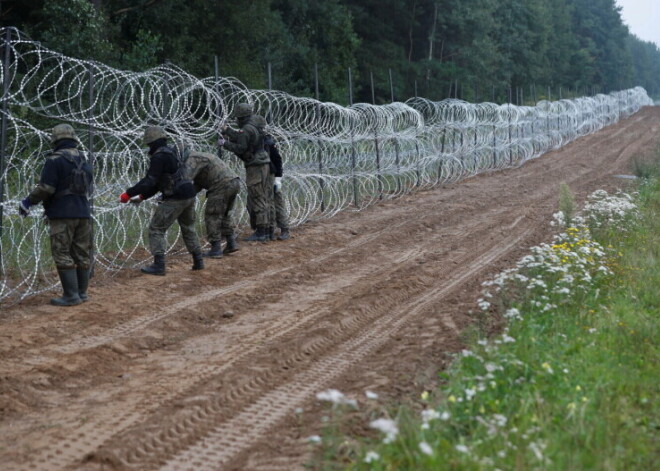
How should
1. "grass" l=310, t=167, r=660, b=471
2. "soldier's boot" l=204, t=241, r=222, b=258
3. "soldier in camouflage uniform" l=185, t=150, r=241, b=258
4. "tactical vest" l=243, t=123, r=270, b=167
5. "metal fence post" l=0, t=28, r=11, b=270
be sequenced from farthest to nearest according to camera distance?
"tactical vest" l=243, t=123, r=270, b=167 < "soldier's boot" l=204, t=241, r=222, b=258 < "soldier in camouflage uniform" l=185, t=150, r=241, b=258 < "metal fence post" l=0, t=28, r=11, b=270 < "grass" l=310, t=167, r=660, b=471

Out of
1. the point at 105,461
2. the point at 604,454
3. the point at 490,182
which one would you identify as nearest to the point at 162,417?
the point at 105,461

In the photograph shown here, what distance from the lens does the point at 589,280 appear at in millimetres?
8266

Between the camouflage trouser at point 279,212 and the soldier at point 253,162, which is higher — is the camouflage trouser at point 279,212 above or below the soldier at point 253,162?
below

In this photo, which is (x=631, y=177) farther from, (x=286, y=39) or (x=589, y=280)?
(x=286, y=39)

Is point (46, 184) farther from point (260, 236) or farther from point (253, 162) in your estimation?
point (260, 236)

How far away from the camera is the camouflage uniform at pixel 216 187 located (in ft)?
36.1

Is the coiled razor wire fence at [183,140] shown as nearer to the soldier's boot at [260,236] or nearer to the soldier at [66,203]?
the soldier at [66,203]

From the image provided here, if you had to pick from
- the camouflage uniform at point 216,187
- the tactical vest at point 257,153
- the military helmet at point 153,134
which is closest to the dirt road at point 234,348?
the camouflage uniform at point 216,187

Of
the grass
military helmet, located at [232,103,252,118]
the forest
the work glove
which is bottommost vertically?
the grass

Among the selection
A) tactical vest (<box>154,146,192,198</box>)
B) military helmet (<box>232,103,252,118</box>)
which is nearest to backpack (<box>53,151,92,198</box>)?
tactical vest (<box>154,146,192,198</box>)

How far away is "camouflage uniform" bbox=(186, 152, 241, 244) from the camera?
1099cm

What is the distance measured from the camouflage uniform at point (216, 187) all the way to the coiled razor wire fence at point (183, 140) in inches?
20.1

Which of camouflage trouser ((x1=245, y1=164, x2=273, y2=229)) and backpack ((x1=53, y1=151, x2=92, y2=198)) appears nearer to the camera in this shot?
backpack ((x1=53, y1=151, x2=92, y2=198))

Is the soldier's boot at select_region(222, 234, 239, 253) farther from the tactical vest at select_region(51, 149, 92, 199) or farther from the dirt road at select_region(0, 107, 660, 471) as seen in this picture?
the tactical vest at select_region(51, 149, 92, 199)
